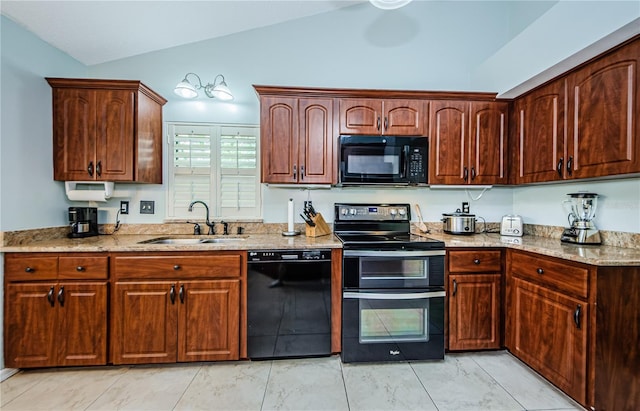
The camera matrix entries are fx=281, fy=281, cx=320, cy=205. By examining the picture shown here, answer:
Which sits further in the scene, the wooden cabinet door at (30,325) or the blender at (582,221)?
the blender at (582,221)

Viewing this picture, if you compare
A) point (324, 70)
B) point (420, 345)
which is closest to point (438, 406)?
point (420, 345)

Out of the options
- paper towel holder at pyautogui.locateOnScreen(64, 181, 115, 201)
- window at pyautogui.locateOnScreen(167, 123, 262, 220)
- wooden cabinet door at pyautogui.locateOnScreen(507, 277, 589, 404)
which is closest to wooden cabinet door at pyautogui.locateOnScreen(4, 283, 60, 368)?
paper towel holder at pyautogui.locateOnScreen(64, 181, 115, 201)

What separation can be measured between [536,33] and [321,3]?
1.88 meters

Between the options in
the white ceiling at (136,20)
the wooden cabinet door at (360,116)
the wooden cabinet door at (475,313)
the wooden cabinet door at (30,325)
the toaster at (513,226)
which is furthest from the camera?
the toaster at (513,226)

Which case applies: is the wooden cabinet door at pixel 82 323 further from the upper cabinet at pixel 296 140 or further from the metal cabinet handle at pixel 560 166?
the metal cabinet handle at pixel 560 166

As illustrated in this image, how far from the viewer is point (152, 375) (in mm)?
2029

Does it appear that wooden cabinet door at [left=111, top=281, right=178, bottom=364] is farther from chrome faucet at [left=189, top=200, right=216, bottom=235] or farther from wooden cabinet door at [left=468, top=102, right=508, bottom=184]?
wooden cabinet door at [left=468, top=102, right=508, bottom=184]

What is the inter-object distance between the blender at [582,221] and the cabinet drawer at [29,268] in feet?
12.7

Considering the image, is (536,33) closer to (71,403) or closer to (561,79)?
(561,79)

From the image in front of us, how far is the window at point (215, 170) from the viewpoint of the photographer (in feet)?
9.12

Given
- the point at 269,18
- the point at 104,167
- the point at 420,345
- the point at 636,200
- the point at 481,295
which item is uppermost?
the point at 269,18

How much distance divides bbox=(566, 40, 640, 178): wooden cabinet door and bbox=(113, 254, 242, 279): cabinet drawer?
8.45ft

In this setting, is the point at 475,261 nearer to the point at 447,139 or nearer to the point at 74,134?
the point at 447,139

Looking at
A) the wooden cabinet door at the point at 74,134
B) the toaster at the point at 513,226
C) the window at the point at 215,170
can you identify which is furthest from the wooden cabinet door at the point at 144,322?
the toaster at the point at 513,226
